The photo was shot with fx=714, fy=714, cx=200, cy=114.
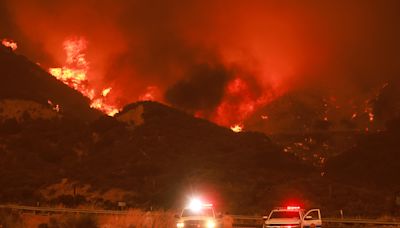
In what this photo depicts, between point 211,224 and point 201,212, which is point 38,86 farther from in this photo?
point 211,224

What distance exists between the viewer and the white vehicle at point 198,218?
3294cm

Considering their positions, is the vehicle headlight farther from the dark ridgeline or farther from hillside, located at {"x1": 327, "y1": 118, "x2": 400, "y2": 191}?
hillside, located at {"x1": 327, "y1": 118, "x2": 400, "y2": 191}

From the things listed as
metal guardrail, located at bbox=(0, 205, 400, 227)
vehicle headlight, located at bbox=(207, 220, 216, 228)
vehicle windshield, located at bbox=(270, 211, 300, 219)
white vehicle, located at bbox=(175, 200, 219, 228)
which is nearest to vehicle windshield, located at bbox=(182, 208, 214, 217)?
white vehicle, located at bbox=(175, 200, 219, 228)

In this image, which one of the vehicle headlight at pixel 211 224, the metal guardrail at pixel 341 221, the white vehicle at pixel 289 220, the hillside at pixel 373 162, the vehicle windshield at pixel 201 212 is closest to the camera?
the white vehicle at pixel 289 220

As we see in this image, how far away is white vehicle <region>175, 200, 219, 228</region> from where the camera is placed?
32938mm

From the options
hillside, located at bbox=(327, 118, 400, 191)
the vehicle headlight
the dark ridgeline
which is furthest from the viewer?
hillside, located at bbox=(327, 118, 400, 191)

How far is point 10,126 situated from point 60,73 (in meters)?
41.7

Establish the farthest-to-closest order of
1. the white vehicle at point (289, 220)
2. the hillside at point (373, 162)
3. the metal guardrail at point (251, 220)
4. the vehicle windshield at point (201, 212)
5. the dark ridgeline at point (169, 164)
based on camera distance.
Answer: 1. the hillside at point (373, 162)
2. the dark ridgeline at point (169, 164)
3. the metal guardrail at point (251, 220)
4. the vehicle windshield at point (201, 212)
5. the white vehicle at point (289, 220)

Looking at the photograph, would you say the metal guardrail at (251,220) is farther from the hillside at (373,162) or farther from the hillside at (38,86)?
the hillside at (38,86)

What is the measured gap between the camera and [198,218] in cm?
3322

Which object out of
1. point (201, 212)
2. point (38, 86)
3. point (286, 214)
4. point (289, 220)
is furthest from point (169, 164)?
point (289, 220)

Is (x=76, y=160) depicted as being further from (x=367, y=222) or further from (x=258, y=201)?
(x=367, y=222)

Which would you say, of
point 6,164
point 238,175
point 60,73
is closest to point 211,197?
point 238,175

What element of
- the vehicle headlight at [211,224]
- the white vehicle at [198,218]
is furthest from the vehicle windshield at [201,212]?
the vehicle headlight at [211,224]
